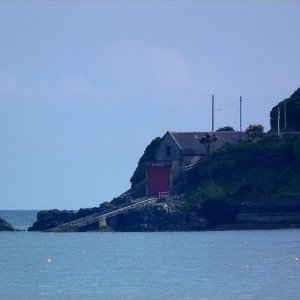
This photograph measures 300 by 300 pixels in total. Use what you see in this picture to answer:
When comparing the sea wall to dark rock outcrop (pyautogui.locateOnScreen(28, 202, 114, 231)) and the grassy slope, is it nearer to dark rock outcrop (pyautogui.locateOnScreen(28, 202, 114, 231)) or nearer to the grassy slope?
the grassy slope

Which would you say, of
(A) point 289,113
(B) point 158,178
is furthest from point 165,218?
(A) point 289,113

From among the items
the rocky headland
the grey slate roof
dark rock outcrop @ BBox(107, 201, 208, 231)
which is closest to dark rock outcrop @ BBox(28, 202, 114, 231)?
the rocky headland

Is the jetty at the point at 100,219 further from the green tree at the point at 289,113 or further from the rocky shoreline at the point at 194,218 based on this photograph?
the green tree at the point at 289,113

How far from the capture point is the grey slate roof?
144000 millimetres

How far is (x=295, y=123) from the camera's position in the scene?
152 meters

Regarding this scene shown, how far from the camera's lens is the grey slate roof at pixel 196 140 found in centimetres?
14400
